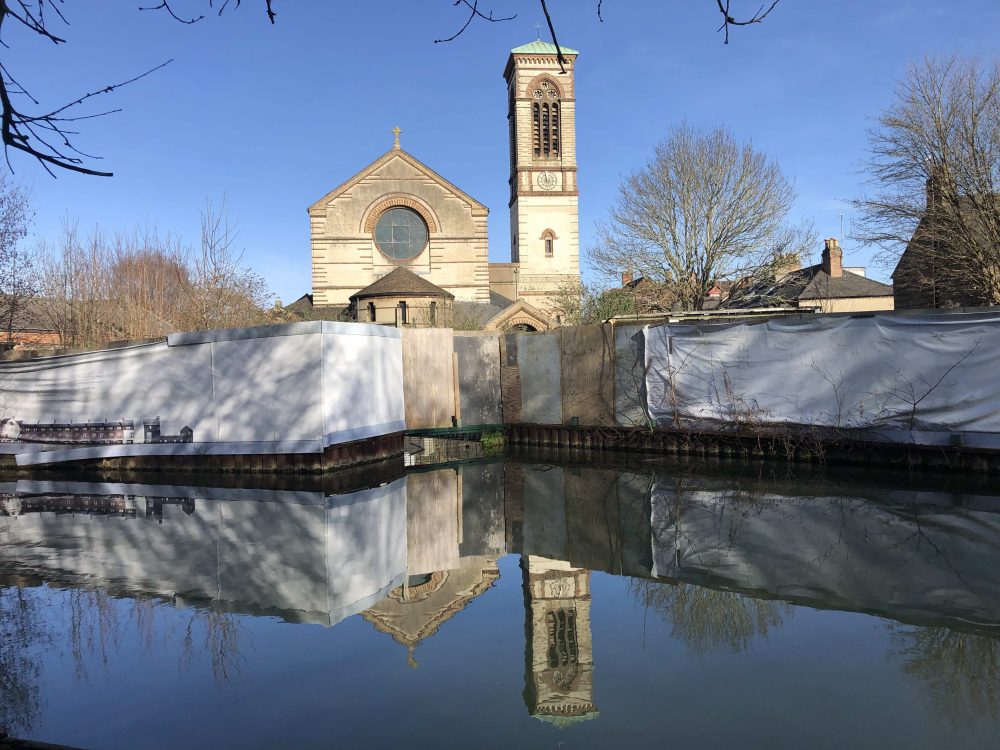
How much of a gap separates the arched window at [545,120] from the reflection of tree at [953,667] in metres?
39.2

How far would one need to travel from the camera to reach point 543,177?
4106cm

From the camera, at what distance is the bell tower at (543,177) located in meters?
40.8

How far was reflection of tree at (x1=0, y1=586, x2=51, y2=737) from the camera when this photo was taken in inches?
151

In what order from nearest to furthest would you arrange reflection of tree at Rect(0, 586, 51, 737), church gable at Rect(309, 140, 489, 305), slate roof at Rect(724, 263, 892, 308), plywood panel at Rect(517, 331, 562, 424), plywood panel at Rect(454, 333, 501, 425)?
reflection of tree at Rect(0, 586, 51, 737) < plywood panel at Rect(517, 331, 562, 424) < plywood panel at Rect(454, 333, 501, 425) < church gable at Rect(309, 140, 489, 305) < slate roof at Rect(724, 263, 892, 308)

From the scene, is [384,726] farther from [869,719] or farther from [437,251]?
[437,251]

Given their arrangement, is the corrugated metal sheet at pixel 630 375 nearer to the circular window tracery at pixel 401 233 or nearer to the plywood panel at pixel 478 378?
the plywood panel at pixel 478 378

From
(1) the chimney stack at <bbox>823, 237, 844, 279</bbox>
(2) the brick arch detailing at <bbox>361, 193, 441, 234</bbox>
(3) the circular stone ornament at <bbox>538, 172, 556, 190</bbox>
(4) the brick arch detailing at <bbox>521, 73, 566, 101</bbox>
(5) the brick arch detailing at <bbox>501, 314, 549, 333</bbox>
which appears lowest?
(5) the brick arch detailing at <bbox>501, 314, 549, 333</bbox>

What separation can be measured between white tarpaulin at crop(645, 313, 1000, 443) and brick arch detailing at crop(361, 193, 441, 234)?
23.1 meters

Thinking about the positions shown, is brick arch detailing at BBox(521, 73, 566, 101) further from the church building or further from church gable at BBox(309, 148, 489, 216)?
church gable at BBox(309, 148, 489, 216)

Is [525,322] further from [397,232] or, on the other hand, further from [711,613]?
[711,613]

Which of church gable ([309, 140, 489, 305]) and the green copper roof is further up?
the green copper roof

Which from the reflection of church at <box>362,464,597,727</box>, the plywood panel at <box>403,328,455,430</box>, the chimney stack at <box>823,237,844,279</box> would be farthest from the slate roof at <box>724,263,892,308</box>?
the reflection of church at <box>362,464,597,727</box>

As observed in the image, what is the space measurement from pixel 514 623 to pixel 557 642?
50 centimetres

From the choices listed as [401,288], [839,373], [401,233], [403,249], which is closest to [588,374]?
[839,373]
